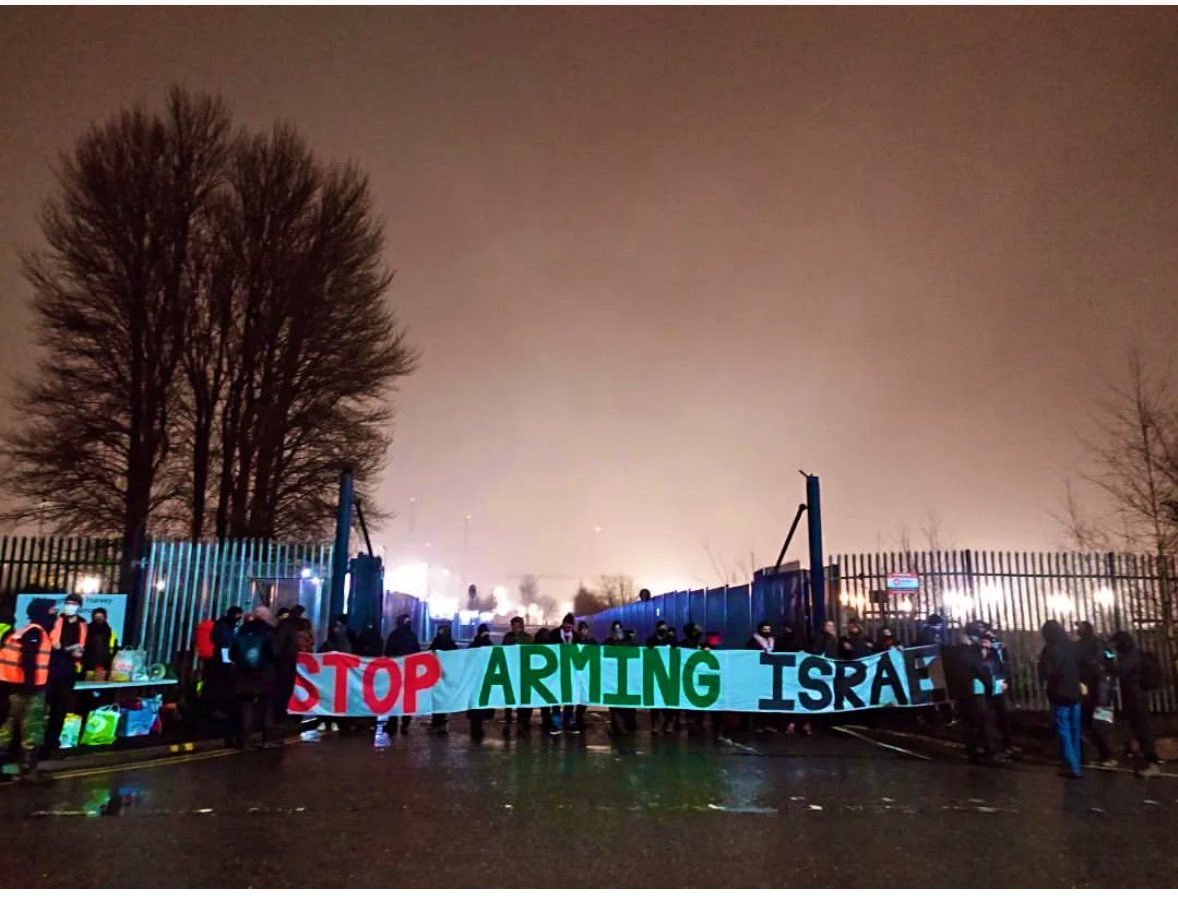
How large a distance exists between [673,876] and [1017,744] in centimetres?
932

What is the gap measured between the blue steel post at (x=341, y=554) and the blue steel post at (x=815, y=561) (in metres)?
9.16

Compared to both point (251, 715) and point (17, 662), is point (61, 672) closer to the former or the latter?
point (17, 662)

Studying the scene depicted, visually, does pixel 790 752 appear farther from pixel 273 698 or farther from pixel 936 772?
pixel 273 698

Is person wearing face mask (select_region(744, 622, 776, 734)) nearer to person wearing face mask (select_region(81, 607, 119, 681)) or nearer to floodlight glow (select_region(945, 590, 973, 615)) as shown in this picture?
floodlight glow (select_region(945, 590, 973, 615))

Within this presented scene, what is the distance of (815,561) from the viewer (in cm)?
1692

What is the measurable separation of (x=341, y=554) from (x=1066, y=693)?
12855mm

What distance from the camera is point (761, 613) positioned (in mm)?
19109

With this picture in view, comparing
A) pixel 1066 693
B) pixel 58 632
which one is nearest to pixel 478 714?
pixel 58 632

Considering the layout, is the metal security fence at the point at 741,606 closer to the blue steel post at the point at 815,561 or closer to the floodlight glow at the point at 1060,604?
the blue steel post at the point at 815,561

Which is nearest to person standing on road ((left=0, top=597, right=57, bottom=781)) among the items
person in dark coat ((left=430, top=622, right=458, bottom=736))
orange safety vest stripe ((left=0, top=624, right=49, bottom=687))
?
orange safety vest stripe ((left=0, top=624, right=49, bottom=687))

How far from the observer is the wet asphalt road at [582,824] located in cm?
626

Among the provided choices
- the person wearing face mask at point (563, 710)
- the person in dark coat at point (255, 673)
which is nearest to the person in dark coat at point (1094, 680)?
the person wearing face mask at point (563, 710)

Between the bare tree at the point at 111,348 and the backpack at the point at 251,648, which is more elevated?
the bare tree at the point at 111,348

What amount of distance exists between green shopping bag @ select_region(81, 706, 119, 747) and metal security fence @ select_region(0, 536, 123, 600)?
17.3ft
